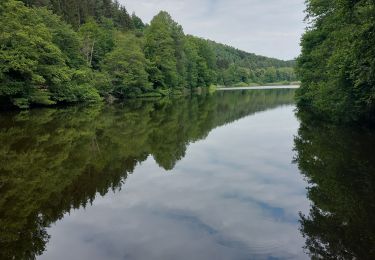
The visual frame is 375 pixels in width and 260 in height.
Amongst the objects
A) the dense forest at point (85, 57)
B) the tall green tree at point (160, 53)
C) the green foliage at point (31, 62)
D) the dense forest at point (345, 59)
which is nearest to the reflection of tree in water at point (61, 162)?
the dense forest at point (345, 59)

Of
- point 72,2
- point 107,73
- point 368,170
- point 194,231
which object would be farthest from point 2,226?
point 72,2

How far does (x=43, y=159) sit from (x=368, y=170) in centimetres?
1026

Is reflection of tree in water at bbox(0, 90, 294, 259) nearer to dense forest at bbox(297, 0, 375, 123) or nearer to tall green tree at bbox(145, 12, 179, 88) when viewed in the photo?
dense forest at bbox(297, 0, 375, 123)

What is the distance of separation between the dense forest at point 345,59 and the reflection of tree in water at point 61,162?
7367 mm

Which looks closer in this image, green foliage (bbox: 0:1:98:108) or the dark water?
the dark water

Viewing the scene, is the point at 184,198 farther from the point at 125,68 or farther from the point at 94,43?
the point at 94,43

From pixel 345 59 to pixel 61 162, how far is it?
1266cm

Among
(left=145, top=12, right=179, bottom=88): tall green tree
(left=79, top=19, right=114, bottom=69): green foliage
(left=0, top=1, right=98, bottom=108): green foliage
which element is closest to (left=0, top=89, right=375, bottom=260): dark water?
(left=0, top=1, right=98, bottom=108): green foliage

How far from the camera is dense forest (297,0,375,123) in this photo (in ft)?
45.6

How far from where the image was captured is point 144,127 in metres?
21.3

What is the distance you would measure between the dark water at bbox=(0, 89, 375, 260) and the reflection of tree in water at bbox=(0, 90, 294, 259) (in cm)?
4

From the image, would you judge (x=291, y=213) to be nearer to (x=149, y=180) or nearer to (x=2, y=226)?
(x=149, y=180)

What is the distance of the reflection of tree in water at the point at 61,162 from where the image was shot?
7.29 m

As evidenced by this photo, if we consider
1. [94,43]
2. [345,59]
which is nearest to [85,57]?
[94,43]
